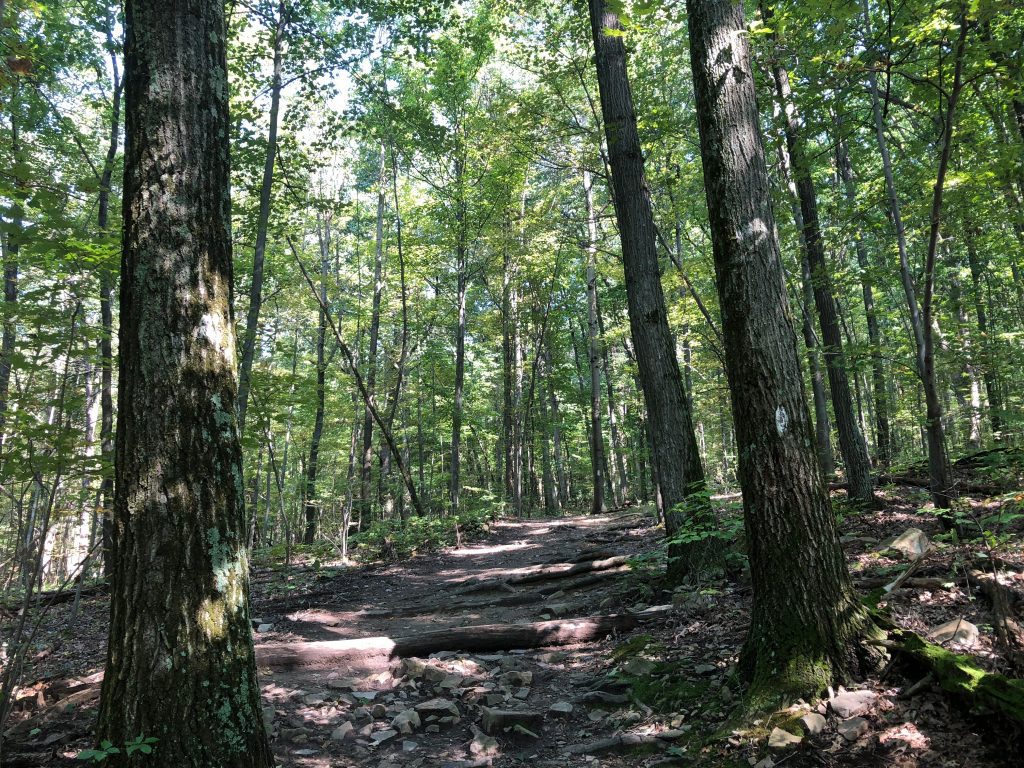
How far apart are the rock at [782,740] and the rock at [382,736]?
8.40 ft

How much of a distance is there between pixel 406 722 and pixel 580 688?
4.56ft

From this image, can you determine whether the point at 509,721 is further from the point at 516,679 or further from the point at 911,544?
the point at 911,544

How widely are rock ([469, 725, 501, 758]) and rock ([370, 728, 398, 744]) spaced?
62 centimetres

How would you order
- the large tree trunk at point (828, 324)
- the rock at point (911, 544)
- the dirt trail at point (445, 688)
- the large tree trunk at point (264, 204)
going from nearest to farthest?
the dirt trail at point (445, 688), the rock at point (911, 544), the large tree trunk at point (828, 324), the large tree trunk at point (264, 204)

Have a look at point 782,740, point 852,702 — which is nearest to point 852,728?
point 852,702

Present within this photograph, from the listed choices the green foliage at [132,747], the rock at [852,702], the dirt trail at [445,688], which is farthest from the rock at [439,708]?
the rock at [852,702]

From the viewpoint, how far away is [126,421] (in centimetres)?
275

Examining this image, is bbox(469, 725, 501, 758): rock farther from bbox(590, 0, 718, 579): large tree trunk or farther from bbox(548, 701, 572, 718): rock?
bbox(590, 0, 718, 579): large tree trunk

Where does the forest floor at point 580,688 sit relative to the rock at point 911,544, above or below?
below

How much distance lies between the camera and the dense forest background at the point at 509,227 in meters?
4.66

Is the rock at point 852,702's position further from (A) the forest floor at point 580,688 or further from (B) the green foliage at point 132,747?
(B) the green foliage at point 132,747

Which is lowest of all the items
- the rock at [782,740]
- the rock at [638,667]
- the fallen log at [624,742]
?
the fallen log at [624,742]

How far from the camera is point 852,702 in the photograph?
303 centimetres

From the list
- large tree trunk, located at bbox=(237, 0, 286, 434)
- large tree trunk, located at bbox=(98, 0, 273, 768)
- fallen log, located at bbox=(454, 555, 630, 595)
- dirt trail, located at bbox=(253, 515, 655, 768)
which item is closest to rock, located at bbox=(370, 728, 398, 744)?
dirt trail, located at bbox=(253, 515, 655, 768)
